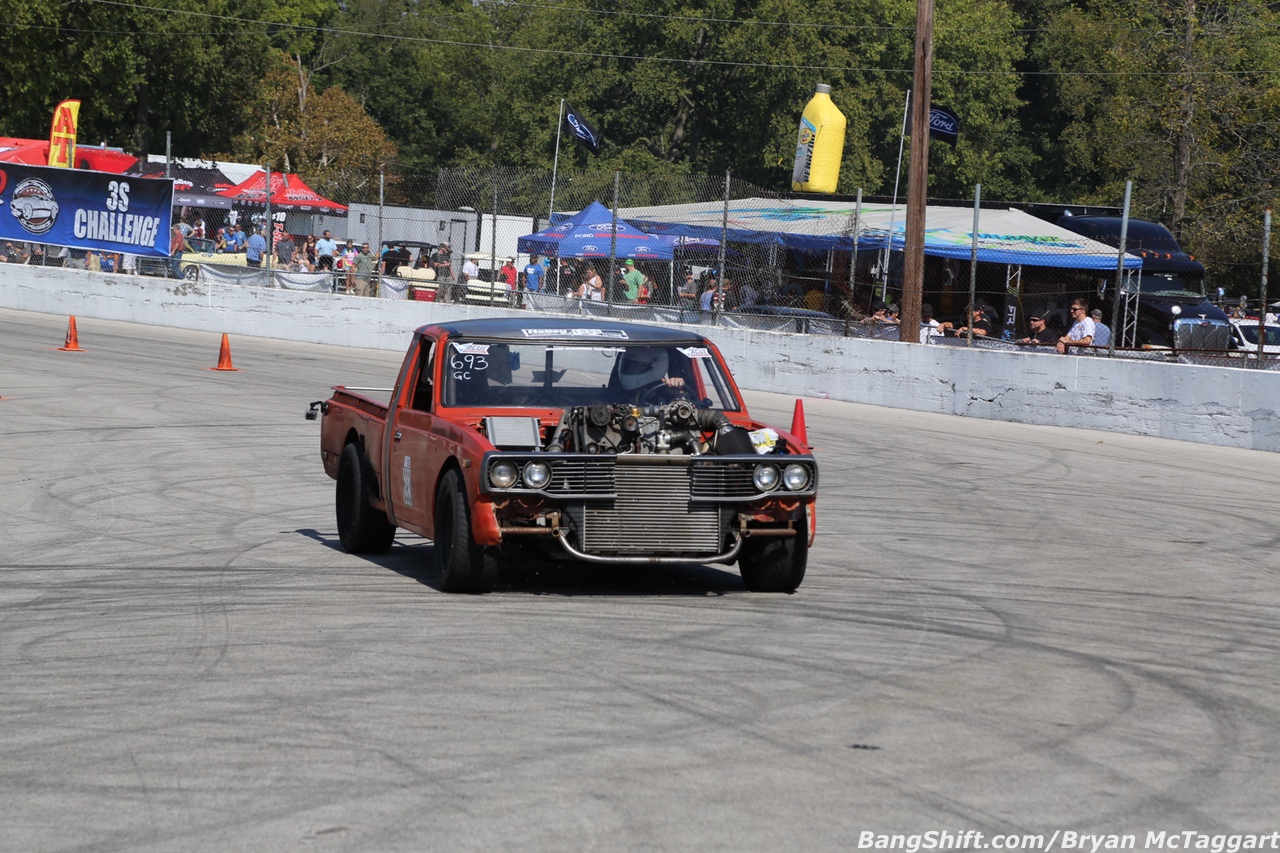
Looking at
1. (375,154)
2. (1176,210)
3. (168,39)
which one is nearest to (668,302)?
(1176,210)

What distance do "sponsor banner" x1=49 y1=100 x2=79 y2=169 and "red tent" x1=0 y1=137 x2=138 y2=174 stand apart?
149 centimetres

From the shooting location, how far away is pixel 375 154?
269ft

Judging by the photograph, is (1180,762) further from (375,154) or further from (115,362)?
(375,154)

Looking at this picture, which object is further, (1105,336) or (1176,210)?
(1176,210)

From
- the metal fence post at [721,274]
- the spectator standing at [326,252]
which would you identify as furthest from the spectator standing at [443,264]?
the metal fence post at [721,274]

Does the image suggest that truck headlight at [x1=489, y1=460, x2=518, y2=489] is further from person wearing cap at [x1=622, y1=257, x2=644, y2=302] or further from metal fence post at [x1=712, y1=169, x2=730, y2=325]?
person wearing cap at [x1=622, y1=257, x2=644, y2=302]

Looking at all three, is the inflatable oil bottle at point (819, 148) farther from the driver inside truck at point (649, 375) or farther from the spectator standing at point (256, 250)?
the driver inside truck at point (649, 375)

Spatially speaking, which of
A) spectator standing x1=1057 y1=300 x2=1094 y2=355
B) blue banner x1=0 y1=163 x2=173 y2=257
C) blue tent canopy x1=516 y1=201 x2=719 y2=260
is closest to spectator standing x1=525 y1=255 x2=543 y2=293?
blue tent canopy x1=516 y1=201 x2=719 y2=260

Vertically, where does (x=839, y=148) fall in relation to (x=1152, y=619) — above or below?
above

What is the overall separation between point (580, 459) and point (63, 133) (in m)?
41.7

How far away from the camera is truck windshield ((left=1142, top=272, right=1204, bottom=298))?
1154 inches

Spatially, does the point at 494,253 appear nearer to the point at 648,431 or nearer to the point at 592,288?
the point at 592,288

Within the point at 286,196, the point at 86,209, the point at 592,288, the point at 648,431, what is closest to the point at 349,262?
the point at 86,209

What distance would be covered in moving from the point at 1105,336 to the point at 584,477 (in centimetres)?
1778
